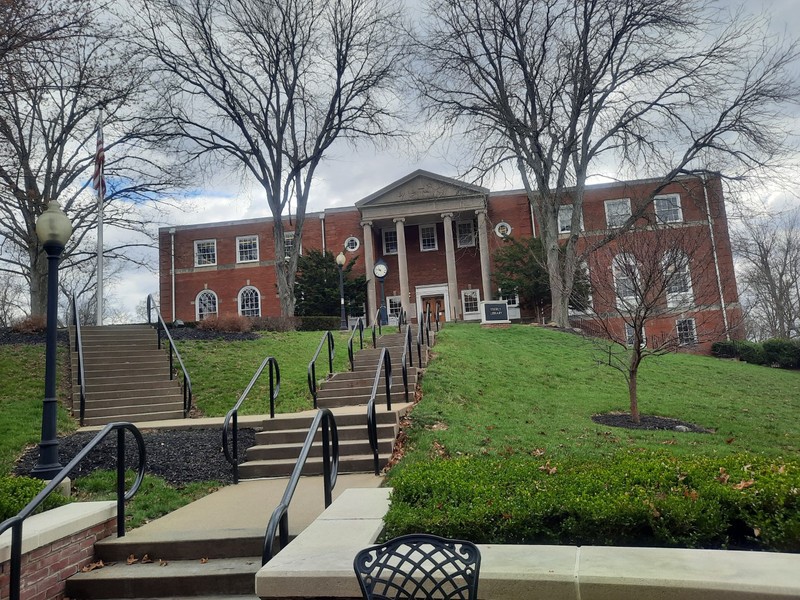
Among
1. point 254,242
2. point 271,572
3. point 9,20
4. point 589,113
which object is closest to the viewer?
point 271,572

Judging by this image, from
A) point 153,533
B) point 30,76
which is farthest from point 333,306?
point 153,533

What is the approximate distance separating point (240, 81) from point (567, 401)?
62.2 ft

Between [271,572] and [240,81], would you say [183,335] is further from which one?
[271,572]

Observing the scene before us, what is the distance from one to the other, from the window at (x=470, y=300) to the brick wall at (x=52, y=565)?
29511 mm

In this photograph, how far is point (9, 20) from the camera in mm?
9625

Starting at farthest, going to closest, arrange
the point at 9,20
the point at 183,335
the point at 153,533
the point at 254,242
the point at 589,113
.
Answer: the point at 254,242, the point at 589,113, the point at 183,335, the point at 9,20, the point at 153,533

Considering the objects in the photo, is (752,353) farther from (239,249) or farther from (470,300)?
(239,249)

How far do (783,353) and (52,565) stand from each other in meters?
28.6

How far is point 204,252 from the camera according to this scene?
1454 inches

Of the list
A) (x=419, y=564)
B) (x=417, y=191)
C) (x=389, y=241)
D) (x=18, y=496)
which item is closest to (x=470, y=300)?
(x=389, y=241)

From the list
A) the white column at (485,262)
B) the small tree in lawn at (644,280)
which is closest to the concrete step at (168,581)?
the small tree in lawn at (644,280)

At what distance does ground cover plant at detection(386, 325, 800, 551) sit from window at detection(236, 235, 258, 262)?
A: 21679mm

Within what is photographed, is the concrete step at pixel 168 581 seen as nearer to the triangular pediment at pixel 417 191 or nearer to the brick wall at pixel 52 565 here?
the brick wall at pixel 52 565

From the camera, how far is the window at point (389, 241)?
34.9 metres
